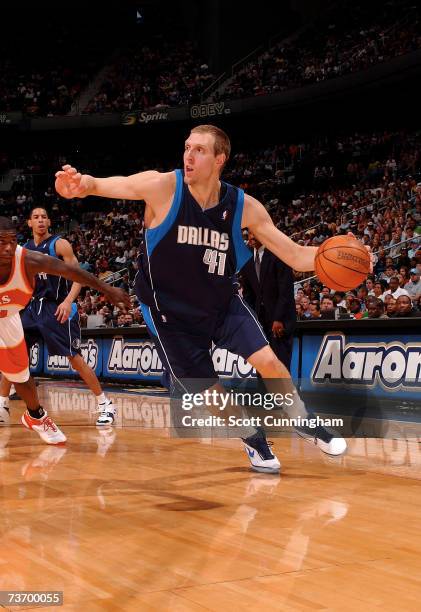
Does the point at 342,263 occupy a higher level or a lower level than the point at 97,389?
higher

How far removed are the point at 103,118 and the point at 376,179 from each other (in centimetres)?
1199

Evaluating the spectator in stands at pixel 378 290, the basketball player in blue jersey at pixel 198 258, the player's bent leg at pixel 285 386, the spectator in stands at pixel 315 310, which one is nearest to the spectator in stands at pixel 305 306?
the spectator in stands at pixel 315 310

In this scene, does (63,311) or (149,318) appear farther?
(63,311)

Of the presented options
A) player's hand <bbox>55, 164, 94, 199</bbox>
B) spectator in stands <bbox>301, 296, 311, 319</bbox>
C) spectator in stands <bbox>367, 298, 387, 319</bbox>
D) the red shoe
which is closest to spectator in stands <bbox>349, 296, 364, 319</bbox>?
spectator in stands <bbox>367, 298, 387, 319</bbox>

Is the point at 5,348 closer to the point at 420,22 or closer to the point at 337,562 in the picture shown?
the point at 337,562

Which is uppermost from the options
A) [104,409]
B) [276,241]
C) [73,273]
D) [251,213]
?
[251,213]

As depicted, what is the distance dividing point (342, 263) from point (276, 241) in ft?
1.48

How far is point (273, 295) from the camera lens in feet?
24.0

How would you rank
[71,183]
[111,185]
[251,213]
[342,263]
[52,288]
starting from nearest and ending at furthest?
[71,183]
[111,185]
[342,263]
[251,213]
[52,288]

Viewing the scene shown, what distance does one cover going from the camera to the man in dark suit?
7.16 m

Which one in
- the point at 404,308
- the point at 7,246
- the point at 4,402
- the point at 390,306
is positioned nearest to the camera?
the point at 7,246

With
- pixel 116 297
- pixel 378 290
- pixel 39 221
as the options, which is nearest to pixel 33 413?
pixel 116 297

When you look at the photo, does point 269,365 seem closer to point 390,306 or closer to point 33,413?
point 33,413

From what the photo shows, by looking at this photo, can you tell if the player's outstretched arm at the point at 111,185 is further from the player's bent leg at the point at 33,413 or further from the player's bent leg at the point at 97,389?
the player's bent leg at the point at 97,389
